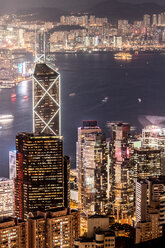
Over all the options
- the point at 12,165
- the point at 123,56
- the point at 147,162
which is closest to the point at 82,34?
the point at 123,56

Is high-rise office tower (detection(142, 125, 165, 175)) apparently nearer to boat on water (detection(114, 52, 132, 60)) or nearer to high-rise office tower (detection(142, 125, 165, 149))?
high-rise office tower (detection(142, 125, 165, 149))

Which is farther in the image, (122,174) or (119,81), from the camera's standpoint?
(119,81)

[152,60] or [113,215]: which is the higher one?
[152,60]

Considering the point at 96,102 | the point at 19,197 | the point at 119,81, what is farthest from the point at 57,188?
the point at 119,81

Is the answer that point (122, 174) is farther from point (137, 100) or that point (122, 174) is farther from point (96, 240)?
point (137, 100)

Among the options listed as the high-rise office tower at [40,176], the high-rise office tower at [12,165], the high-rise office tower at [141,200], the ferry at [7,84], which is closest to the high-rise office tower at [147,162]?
the high-rise office tower at [141,200]

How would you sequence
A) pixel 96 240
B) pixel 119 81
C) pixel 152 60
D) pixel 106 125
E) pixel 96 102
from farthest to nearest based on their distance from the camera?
pixel 152 60 < pixel 119 81 < pixel 96 102 < pixel 106 125 < pixel 96 240
